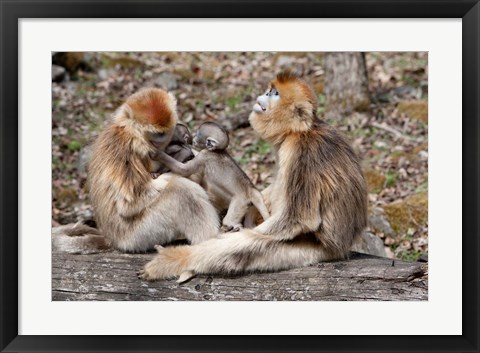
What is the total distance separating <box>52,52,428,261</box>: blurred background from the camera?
380 inches

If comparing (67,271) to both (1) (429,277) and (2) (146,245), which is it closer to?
(2) (146,245)

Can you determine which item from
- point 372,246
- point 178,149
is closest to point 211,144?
point 178,149

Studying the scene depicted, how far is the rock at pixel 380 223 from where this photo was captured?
9078 mm

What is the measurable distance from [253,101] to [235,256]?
6.49 meters

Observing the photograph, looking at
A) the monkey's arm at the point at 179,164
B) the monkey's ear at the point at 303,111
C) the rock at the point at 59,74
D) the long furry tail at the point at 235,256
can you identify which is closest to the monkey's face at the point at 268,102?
the monkey's ear at the point at 303,111

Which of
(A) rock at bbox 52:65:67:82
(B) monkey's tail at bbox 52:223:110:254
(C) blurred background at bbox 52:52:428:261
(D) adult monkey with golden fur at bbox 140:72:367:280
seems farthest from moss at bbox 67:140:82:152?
(D) adult monkey with golden fur at bbox 140:72:367:280

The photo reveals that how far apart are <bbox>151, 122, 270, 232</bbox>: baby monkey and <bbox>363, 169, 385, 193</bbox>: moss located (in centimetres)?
398

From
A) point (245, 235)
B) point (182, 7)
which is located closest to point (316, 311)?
point (245, 235)

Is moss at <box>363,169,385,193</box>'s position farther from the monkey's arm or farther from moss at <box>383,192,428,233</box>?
the monkey's arm

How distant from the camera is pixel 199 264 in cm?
596

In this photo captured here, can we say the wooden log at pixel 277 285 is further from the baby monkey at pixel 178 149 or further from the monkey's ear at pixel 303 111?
the monkey's ear at pixel 303 111

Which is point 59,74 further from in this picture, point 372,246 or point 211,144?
point 372,246

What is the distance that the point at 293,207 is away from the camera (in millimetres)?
5898

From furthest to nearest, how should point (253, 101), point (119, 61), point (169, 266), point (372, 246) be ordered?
point (119, 61)
point (253, 101)
point (372, 246)
point (169, 266)
